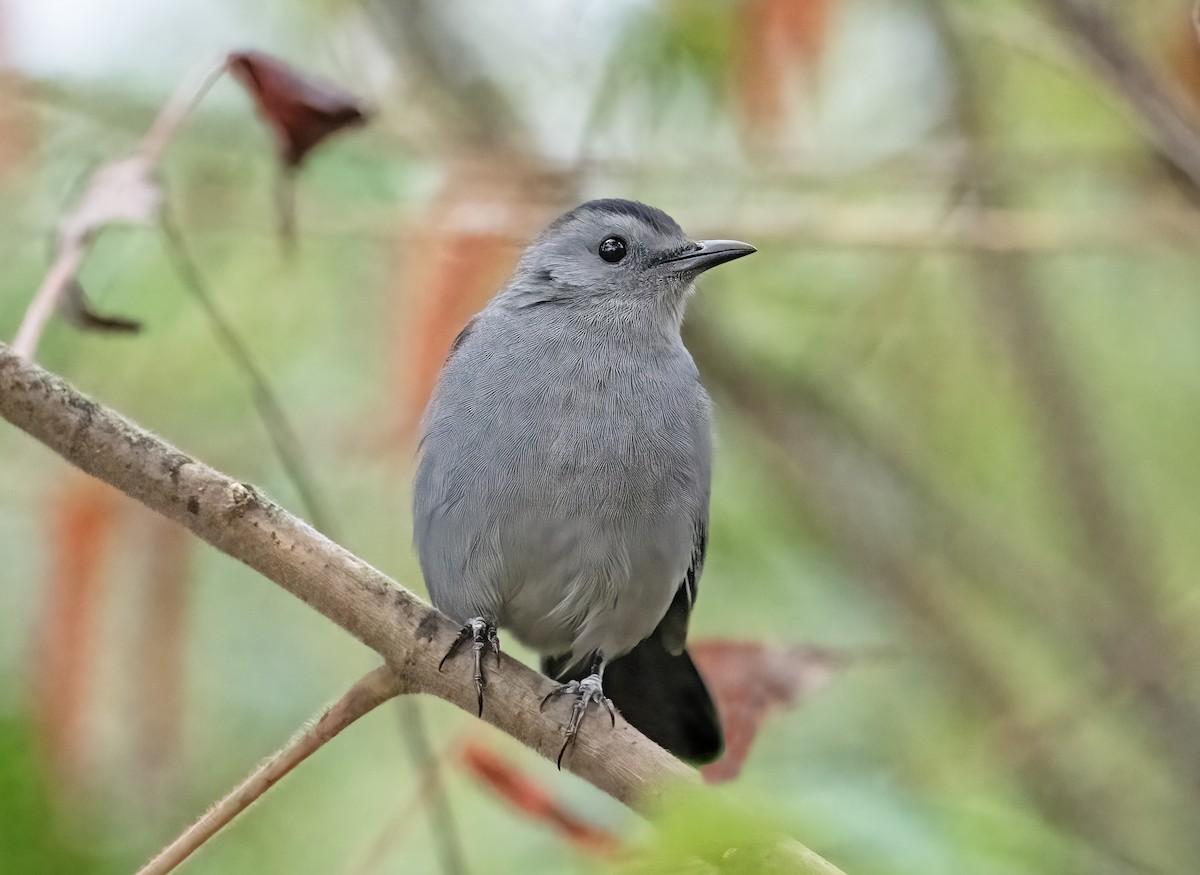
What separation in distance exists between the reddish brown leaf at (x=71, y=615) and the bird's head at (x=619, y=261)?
1.49 metres

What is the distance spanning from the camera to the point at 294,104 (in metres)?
2.86

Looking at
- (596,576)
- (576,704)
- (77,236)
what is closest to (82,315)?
(77,236)

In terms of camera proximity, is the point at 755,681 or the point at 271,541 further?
the point at 755,681

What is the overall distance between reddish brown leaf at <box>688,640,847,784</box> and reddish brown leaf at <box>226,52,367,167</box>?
1.47m

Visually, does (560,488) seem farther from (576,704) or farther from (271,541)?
(271,541)

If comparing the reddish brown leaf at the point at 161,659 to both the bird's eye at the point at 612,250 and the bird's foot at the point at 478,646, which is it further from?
the bird's eye at the point at 612,250

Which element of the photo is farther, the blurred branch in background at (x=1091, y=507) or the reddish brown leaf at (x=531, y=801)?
the blurred branch in background at (x=1091, y=507)

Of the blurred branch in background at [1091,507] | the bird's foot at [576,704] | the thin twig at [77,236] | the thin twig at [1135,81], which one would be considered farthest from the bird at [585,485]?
the blurred branch in background at [1091,507]

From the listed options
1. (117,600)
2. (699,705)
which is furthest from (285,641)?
(699,705)

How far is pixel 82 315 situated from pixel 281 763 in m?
0.96

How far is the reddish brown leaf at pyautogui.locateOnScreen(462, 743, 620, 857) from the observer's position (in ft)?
10.2

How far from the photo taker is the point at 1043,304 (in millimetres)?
5793

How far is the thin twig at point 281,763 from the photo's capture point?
2.29 metres

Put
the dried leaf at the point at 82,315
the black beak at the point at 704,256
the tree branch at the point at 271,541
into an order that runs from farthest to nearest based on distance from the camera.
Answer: the black beak at the point at 704,256 → the dried leaf at the point at 82,315 → the tree branch at the point at 271,541
